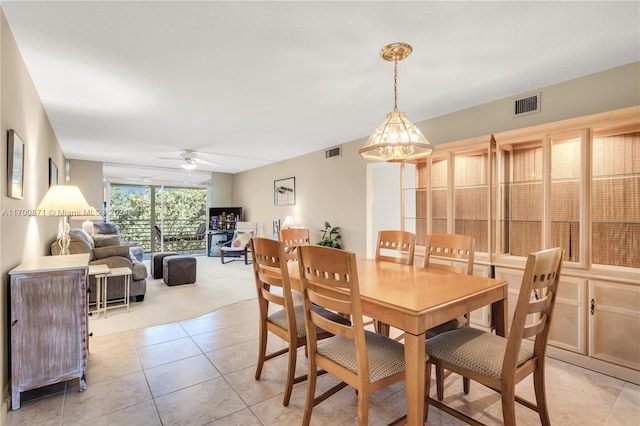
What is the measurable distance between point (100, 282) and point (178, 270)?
1311 millimetres

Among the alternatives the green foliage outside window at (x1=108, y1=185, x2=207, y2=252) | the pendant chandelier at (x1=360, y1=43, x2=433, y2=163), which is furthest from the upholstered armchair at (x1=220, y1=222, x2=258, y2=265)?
the pendant chandelier at (x1=360, y1=43, x2=433, y2=163)

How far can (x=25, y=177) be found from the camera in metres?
2.56

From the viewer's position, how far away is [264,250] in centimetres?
208

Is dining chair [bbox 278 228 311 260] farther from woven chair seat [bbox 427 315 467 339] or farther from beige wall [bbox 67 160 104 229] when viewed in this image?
beige wall [bbox 67 160 104 229]

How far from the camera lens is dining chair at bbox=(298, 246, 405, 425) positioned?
1472 millimetres

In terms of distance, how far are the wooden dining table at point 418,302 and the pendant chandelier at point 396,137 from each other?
87 centimetres

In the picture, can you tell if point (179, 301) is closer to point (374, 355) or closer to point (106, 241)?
point (106, 241)

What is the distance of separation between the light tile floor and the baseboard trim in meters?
0.05

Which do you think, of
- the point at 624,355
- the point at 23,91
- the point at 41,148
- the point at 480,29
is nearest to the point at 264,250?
the point at 480,29

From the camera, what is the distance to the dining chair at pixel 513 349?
56.0 inches

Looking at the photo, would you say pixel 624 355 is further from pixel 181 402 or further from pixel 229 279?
pixel 229 279

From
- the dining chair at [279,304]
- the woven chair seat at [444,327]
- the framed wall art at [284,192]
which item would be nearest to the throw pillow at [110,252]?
the dining chair at [279,304]

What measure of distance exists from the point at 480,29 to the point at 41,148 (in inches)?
173

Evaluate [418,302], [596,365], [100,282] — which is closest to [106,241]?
[100,282]
